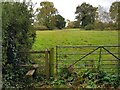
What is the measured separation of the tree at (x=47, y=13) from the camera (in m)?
4.27

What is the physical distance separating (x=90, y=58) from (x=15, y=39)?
1.07 meters

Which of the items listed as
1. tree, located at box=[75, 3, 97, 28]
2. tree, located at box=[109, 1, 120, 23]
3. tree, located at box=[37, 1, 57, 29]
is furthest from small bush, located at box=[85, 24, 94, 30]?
tree, located at box=[37, 1, 57, 29]

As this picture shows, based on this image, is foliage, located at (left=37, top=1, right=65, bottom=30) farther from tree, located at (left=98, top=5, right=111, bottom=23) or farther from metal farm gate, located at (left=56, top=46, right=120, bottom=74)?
tree, located at (left=98, top=5, right=111, bottom=23)

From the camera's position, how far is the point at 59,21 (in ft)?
14.3

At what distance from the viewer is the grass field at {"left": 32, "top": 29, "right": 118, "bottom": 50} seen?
4.22 meters

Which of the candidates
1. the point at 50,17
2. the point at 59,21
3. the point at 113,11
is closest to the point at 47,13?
the point at 50,17

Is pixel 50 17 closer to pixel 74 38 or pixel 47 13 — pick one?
pixel 47 13

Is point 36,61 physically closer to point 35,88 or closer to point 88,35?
point 35,88

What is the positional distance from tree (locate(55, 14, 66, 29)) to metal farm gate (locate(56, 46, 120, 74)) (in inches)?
14.7

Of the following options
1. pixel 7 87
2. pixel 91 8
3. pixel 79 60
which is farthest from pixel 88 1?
pixel 7 87

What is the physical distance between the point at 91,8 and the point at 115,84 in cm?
104

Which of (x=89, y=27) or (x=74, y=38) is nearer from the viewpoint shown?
(x=89, y=27)

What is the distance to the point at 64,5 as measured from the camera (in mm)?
4285

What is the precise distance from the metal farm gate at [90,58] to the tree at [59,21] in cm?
37
